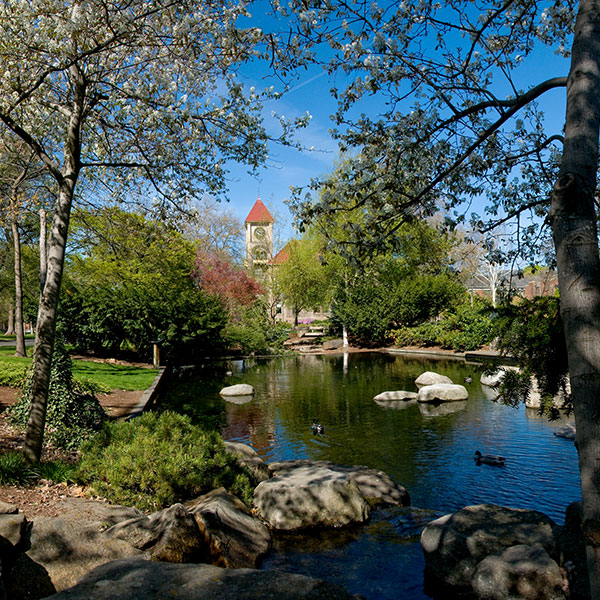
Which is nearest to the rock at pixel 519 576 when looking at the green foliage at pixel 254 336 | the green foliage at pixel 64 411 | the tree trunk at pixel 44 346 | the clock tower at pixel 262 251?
the tree trunk at pixel 44 346

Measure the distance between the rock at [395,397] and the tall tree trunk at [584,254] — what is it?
13.9m

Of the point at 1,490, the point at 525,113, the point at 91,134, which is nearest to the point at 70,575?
the point at 1,490

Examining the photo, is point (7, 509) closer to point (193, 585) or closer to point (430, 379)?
point (193, 585)

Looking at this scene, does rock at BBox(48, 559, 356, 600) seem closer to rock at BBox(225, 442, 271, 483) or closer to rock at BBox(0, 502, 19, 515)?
rock at BBox(0, 502, 19, 515)

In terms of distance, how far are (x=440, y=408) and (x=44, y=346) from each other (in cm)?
1153

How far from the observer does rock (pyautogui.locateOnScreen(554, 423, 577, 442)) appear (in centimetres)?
1110

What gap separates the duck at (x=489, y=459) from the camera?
9.43 meters

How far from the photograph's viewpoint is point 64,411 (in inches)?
338

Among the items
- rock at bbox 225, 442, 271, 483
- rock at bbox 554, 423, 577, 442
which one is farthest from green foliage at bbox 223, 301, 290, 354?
rock at bbox 225, 442, 271, 483

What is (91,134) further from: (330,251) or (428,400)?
(428,400)

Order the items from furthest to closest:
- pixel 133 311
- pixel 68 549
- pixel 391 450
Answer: pixel 133 311 < pixel 391 450 < pixel 68 549

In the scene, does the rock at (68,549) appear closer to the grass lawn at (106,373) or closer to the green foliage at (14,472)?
the green foliage at (14,472)

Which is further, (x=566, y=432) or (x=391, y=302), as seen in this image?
(x=391, y=302)

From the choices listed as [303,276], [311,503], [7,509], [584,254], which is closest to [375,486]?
[311,503]
